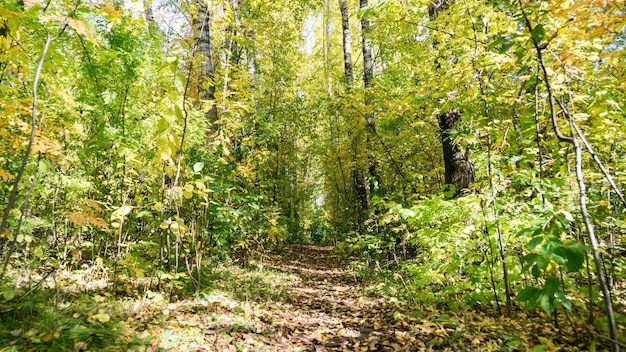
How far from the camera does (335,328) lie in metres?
3.54

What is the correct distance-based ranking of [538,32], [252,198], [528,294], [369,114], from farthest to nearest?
[369,114] < [252,198] < [538,32] < [528,294]

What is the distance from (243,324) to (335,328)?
1.02 m

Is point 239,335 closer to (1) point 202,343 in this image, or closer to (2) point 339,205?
(1) point 202,343

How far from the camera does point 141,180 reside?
14.1ft

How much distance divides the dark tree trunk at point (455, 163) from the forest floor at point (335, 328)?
199 cm

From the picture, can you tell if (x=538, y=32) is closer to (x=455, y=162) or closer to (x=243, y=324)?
(x=455, y=162)

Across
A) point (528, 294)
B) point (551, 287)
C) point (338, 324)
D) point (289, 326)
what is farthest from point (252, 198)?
point (551, 287)

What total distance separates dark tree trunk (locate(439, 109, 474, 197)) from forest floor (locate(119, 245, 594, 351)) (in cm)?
199

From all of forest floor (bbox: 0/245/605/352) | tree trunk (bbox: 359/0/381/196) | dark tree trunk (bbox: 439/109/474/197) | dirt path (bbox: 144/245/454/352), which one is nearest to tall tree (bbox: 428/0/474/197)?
dark tree trunk (bbox: 439/109/474/197)

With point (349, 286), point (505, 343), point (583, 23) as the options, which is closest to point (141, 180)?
point (349, 286)

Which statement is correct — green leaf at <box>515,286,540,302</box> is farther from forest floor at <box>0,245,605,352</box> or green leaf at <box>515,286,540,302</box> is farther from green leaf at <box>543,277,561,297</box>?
forest floor at <box>0,245,605,352</box>

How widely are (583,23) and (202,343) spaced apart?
4084 mm

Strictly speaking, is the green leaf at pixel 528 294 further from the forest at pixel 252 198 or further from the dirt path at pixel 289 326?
the dirt path at pixel 289 326

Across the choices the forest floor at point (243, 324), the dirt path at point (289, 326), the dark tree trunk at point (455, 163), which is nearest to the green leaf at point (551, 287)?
the forest floor at point (243, 324)
